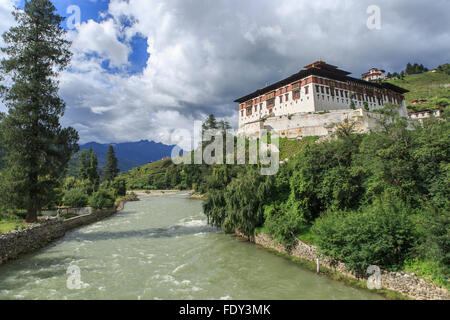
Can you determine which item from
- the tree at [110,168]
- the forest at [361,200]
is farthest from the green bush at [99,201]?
the tree at [110,168]

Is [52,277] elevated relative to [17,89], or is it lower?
lower

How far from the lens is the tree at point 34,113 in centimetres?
2133

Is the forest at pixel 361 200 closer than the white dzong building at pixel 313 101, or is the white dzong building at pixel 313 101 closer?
the forest at pixel 361 200

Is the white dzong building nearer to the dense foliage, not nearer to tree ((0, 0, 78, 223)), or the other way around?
the dense foliage

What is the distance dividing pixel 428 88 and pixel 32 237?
15271 cm

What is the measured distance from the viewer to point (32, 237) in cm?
2023

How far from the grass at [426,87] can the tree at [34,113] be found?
345ft

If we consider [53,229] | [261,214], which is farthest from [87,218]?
[261,214]

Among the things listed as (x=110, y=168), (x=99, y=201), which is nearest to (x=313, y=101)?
(x=99, y=201)

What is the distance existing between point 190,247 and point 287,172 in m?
11.4

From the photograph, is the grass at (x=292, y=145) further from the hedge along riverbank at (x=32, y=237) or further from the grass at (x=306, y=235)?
the hedge along riverbank at (x=32, y=237)
